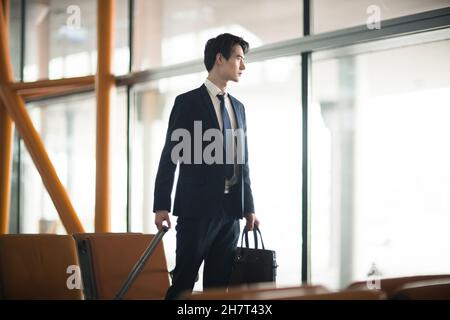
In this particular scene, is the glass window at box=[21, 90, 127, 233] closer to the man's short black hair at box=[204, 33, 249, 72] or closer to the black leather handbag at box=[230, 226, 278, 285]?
the man's short black hair at box=[204, 33, 249, 72]

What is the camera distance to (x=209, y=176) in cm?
308

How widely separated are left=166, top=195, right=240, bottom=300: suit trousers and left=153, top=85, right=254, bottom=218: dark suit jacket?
0.05 metres

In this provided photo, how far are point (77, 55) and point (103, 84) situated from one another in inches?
43.0

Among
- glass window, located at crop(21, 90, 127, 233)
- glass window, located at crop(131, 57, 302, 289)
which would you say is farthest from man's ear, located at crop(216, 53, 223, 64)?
glass window, located at crop(21, 90, 127, 233)

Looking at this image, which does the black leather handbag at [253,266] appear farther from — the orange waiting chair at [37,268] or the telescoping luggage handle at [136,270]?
the orange waiting chair at [37,268]

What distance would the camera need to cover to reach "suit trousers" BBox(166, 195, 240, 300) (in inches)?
121

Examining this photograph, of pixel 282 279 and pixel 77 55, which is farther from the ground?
pixel 77 55

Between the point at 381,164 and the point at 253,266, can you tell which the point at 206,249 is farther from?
the point at 381,164

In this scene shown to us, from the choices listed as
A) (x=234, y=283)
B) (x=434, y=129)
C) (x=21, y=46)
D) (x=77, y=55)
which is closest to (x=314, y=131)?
(x=434, y=129)

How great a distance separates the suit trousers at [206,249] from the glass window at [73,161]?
311 centimetres

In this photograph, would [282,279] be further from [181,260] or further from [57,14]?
[57,14]

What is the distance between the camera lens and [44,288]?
276cm

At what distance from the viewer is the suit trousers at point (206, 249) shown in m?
3.08
